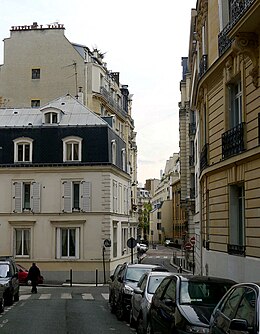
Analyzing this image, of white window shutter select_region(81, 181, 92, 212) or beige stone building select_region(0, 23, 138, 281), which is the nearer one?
beige stone building select_region(0, 23, 138, 281)

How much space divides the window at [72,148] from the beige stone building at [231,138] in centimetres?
1924

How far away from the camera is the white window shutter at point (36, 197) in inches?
1682

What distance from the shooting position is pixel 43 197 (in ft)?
141

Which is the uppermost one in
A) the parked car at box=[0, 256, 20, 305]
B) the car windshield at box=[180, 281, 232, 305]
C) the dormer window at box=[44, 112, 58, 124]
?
the dormer window at box=[44, 112, 58, 124]

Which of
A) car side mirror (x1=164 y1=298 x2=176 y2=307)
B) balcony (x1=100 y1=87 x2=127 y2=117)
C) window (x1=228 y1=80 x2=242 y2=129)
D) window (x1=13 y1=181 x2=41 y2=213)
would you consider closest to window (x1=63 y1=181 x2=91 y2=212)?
window (x1=13 y1=181 x2=41 y2=213)

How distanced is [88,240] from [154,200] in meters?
117

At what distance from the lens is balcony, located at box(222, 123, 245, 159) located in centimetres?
1772

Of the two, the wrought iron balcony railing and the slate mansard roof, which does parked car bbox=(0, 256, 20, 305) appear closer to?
the wrought iron balcony railing

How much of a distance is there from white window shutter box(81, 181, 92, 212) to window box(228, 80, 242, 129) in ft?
77.2

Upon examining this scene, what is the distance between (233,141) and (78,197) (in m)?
25.4

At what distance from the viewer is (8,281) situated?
2442 centimetres

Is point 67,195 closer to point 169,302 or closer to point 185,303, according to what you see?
point 169,302

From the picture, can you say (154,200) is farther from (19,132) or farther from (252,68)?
(252,68)

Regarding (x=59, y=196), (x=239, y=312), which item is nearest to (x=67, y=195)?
(x=59, y=196)
